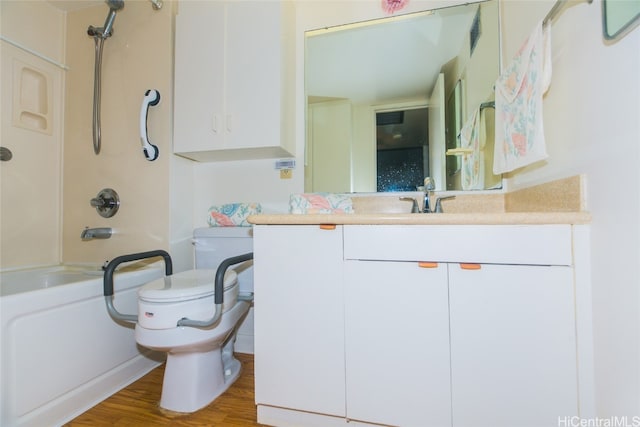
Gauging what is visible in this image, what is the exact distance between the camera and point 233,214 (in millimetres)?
1583

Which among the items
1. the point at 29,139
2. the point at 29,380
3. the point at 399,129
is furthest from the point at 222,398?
the point at 29,139

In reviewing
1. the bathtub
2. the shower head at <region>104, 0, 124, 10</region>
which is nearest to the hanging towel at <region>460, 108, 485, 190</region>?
the bathtub

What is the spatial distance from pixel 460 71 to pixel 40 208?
2.63 metres

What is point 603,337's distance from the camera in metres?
0.73

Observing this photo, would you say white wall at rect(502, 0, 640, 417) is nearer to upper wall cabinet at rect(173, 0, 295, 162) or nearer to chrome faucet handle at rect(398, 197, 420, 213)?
chrome faucet handle at rect(398, 197, 420, 213)

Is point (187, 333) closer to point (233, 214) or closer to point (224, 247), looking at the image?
point (224, 247)

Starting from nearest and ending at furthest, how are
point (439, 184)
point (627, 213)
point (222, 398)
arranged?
point (627, 213), point (222, 398), point (439, 184)

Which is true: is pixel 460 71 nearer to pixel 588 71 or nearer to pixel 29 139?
pixel 588 71

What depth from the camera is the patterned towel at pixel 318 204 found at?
1255mm

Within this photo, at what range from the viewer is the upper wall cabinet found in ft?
4.67

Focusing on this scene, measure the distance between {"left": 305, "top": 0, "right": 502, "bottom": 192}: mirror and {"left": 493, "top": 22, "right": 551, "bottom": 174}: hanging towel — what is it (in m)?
0.24

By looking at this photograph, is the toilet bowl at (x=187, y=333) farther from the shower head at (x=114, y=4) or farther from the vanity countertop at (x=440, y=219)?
the shower head at (x=114, y=4)

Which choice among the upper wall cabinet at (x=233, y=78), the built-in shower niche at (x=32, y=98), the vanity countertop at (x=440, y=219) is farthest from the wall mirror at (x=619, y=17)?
the built-in shower niche at (x=32, y=98)

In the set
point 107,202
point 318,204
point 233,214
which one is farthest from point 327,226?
point 107,202
